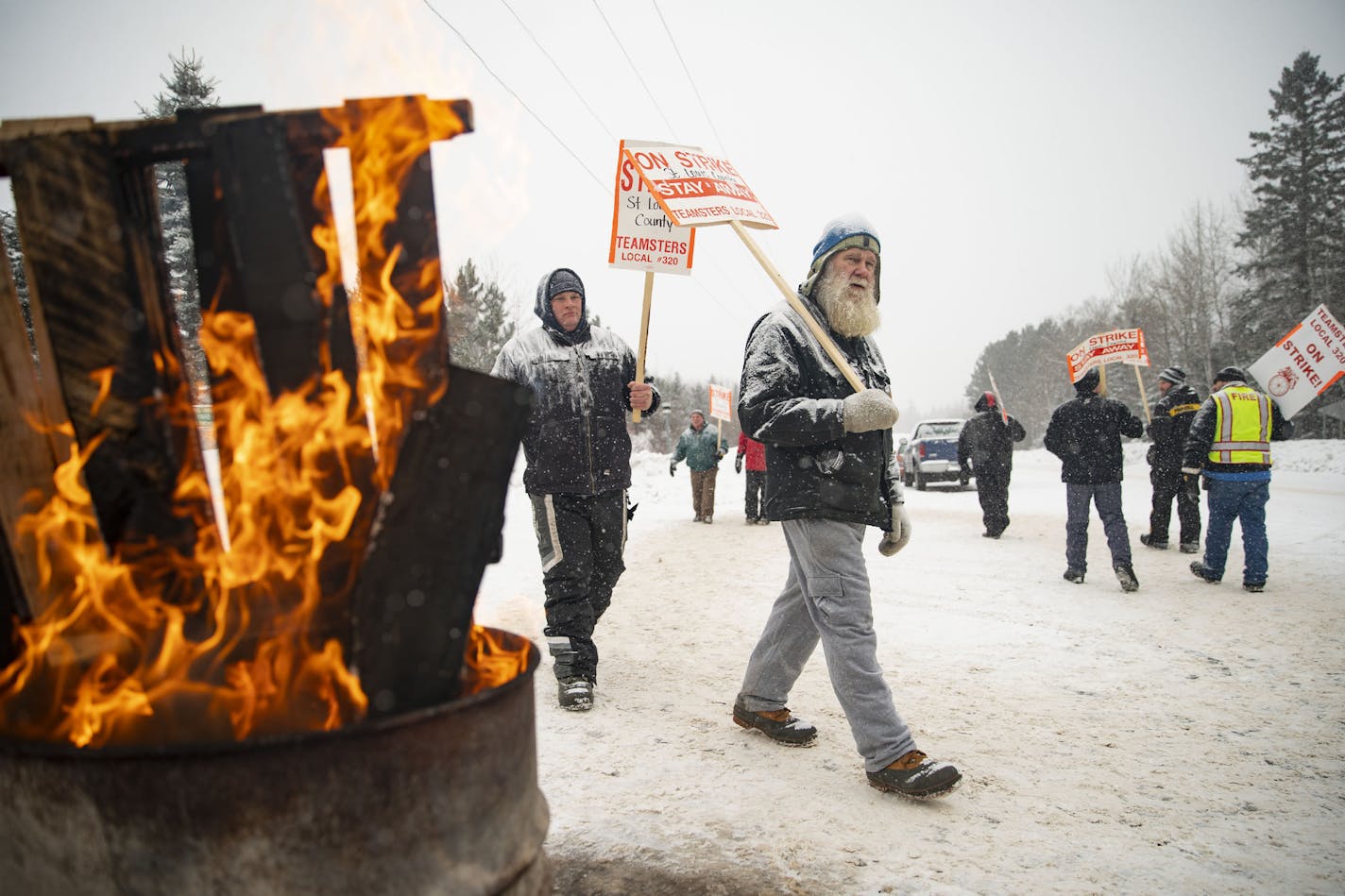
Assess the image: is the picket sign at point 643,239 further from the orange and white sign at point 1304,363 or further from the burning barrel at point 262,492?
the orange and white sign at point 1304,363

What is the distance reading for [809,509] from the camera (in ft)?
10.2

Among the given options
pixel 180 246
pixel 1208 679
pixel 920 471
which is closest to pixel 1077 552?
pixel 1208 679

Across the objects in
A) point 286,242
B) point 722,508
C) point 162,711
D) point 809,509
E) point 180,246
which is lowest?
point 722,508

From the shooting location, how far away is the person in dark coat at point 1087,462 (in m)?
7.16

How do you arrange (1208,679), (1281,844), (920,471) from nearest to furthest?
(1281,844), (1208,679), (920,471)

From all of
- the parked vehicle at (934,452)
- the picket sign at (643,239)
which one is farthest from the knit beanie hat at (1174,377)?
the parked vehicle at (934,452)

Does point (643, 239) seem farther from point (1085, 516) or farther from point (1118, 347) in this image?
point (1118, 347)

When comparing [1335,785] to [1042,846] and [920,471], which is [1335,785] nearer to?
[1042,846]

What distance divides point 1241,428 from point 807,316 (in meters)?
5.60

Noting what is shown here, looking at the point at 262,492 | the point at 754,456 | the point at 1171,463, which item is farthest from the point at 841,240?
the point at 754,456

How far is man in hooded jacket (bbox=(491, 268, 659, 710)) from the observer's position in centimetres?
407

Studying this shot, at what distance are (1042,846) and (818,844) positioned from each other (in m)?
0.75

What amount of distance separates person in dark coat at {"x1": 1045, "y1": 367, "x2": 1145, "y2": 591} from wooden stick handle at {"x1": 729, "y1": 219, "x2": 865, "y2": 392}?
485cm

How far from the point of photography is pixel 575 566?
13.4 feet
